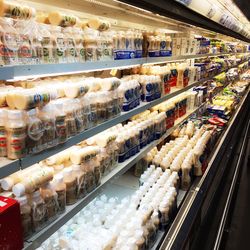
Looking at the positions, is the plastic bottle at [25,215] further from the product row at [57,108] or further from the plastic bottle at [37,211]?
the product row at [57,108]

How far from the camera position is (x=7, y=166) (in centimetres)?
90

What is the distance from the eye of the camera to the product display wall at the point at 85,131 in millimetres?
976

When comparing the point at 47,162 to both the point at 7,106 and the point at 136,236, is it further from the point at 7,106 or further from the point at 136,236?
the point at 136,236

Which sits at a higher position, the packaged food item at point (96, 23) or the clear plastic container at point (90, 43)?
the packaged food item at point (96, 23)

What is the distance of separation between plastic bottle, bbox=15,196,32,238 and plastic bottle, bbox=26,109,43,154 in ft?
0.61

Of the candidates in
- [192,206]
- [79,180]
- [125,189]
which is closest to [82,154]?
[79,180]

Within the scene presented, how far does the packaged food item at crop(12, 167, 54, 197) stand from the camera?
3.33 feet

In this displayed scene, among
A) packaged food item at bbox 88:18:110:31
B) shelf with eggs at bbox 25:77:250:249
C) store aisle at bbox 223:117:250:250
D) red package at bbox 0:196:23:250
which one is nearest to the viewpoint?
red package at bbox 0:196:23:250

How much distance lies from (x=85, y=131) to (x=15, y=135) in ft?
1.35

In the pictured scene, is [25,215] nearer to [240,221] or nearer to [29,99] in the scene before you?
[29,99]

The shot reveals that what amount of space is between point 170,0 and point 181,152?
140 centimetres

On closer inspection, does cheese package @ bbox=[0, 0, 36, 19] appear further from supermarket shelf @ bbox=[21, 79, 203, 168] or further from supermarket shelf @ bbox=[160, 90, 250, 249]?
supermarket shelf @ bbox=[160, 90, 250, 249]

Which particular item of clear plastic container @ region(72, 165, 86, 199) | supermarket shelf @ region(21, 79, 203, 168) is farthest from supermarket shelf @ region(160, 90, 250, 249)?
supermarket shelf @ region(21, 79, 203, 168)

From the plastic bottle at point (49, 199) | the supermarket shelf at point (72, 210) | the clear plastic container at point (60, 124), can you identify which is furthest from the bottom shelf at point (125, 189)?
the clear plastic container at point (60, 124)
